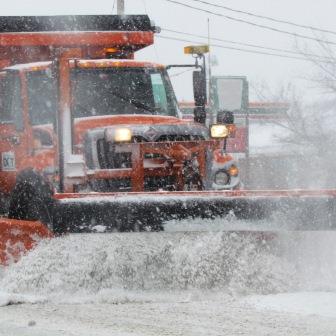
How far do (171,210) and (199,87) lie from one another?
8.90ft

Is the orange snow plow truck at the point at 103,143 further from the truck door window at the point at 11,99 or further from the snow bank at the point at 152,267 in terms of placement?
the snow bank at the point at 152,267

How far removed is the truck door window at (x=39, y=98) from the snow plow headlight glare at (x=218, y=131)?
159 cm

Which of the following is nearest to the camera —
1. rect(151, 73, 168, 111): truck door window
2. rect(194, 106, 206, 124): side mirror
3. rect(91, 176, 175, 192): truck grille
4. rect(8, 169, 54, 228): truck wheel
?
rect(8, 169, 54, 228): truck wheel

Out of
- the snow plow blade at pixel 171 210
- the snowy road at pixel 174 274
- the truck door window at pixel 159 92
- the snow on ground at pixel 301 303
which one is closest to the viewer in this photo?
the snow on ground at pixel 301 303

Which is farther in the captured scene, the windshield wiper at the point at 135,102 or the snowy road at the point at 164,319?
the windshield wiper at the point at 135,102

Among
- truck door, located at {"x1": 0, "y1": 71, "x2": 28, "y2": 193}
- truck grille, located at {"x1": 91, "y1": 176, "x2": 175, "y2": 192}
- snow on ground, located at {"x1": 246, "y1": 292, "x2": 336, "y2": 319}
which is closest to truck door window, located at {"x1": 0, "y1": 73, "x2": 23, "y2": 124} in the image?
truck door, located at {"x1": 0, "y1": 71, "x2": 28, "y2": 193}

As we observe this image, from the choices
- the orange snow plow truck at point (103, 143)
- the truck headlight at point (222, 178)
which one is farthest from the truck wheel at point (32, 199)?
the truck headlight at point (222, 178)

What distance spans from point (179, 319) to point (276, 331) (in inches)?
29.0

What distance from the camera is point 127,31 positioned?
9422mm

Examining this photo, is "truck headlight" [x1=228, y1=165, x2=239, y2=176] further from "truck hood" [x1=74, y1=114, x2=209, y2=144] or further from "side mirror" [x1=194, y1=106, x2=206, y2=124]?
"side mirror" [x1=194, y1=106, x2=206, y2=124]

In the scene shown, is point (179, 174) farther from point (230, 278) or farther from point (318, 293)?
point (318, 293)

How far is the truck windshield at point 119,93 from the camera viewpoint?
8469 mm

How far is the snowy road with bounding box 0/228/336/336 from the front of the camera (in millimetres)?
6324

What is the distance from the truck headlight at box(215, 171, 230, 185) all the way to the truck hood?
41cm
